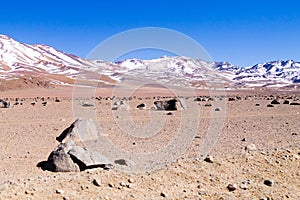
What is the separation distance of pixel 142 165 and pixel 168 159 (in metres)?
0.96

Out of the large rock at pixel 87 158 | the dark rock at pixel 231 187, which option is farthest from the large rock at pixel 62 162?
the dark rock at pixel 231 187

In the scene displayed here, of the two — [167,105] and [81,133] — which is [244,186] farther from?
[167,105]

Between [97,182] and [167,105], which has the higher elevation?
[167,105]

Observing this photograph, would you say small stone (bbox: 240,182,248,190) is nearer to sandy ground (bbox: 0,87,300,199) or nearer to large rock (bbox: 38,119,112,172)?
sandy ground (bbox: 0,87,300,199)

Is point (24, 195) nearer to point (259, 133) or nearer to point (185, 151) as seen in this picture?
point (185, 151)

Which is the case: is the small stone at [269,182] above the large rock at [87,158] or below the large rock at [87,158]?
below

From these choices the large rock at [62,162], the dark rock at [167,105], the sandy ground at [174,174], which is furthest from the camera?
the dark rock at [167,105]

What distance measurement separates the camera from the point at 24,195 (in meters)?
6.06

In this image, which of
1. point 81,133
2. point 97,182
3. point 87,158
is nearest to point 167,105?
point 81,133

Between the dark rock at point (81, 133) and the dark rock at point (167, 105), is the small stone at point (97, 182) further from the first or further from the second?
the dark rock at point (167, 105)

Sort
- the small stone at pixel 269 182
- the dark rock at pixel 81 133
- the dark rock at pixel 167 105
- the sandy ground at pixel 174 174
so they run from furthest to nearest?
the dark rock at pixel 167 105 → the dark rock at pixel 81 133 → the small stone at pixel 269 182 → the sandy ground at pixel 174 174

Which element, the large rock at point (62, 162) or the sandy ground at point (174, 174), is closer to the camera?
the sandy ground at point (174, 174)

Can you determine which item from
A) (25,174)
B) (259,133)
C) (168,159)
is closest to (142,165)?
(168,159)

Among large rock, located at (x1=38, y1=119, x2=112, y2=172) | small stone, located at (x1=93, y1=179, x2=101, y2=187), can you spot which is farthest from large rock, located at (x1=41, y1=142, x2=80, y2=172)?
small stone, located at (x1=93, y1=179, x2=101, y2=187)
